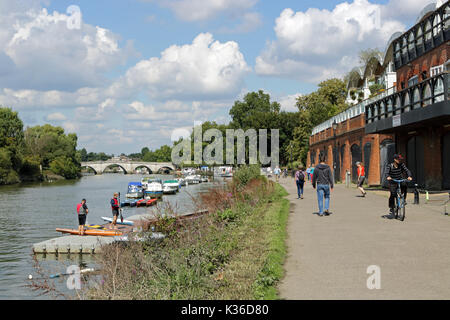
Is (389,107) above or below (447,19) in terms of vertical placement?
below

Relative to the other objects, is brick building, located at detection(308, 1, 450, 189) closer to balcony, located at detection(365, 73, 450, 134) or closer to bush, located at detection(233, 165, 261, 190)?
balcony, located at detection(365, 73, 450, 134)

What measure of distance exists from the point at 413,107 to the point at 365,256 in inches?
602

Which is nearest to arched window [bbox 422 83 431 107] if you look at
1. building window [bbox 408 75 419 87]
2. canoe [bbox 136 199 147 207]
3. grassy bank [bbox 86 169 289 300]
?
building window [bbox 408 75 419 87]

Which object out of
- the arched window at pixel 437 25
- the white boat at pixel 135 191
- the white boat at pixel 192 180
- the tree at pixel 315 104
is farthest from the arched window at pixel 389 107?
the white boat at pixel 192 180

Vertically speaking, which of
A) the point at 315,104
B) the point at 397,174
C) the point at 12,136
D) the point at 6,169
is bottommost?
the point at 397,174

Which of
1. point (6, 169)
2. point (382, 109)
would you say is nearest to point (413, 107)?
point (382, 109)

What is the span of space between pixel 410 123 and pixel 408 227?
1102cm

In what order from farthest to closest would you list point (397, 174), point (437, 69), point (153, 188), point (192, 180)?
point (192, 180), point (153, 188), point (437, 69), point (397, 174)

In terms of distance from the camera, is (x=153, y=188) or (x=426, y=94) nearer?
(x=426, y=94)

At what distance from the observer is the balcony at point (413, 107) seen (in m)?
19.6

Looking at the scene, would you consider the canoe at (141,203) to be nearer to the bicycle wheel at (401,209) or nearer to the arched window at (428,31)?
the arched window at (428,31)

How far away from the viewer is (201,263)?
896cm

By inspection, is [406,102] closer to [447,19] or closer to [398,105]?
[398,105]
